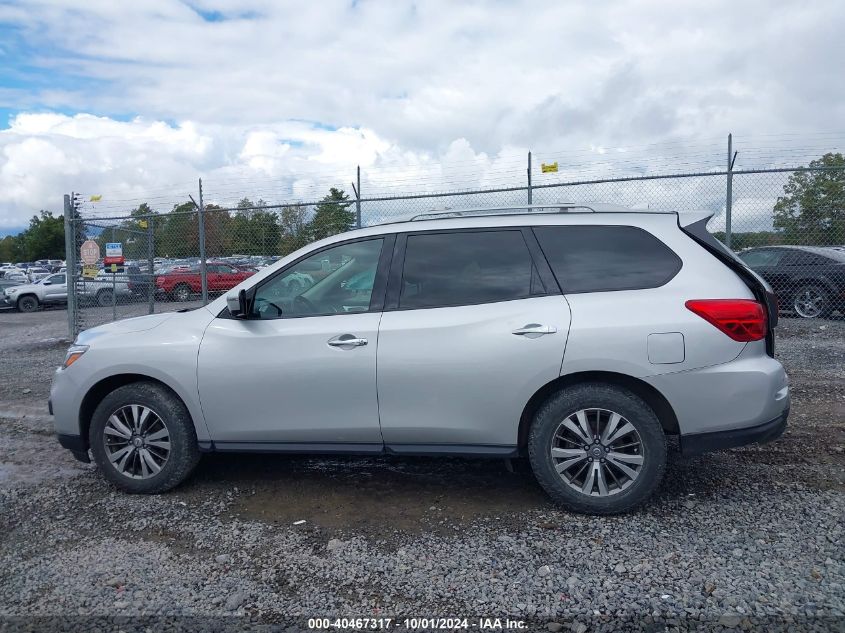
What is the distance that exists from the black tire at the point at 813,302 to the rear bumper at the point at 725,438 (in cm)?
790

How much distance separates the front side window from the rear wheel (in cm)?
2224

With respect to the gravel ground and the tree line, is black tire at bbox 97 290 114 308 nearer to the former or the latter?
the tree line

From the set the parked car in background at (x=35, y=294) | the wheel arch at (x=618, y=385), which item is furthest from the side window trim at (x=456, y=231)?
the parked car in background at (x=35, y=294)

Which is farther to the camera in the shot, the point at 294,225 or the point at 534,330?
the point at 294,225

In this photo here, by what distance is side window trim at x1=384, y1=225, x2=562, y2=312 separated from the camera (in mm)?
4141

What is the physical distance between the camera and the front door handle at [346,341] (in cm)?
414

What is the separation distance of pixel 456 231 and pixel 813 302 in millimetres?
8682

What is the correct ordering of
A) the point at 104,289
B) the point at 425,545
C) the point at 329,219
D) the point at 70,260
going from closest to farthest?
the point at 425,545 < the point at 329,219 < the point at 70,260 < the point at 104,289

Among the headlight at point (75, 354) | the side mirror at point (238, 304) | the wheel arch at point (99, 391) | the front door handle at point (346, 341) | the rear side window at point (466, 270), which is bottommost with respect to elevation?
the wheel arch at point (99, 391)

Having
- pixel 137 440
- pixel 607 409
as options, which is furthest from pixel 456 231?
pixel 137 440

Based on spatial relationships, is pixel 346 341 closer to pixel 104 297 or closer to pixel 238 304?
pixel 238 304

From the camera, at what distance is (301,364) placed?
421 cm

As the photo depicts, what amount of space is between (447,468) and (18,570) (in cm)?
268

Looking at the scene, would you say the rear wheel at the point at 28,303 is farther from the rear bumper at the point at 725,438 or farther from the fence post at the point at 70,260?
the rear bumper at the point at 725,438
